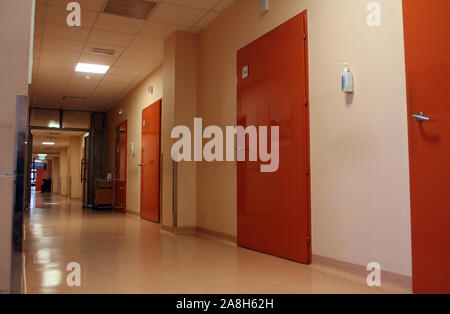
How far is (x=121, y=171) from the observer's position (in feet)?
31.7

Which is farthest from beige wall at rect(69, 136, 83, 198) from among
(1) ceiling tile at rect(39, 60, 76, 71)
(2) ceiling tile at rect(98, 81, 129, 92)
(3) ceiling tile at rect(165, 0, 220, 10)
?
(3) ceiling tile at rect(165, 0, 220, 10)

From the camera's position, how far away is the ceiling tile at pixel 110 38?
5891 mm

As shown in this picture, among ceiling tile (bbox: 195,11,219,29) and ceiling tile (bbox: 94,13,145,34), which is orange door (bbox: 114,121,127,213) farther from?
ceiling tile (bbox: 195,11,219,29)

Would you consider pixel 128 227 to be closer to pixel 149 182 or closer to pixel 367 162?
pixel 149 182

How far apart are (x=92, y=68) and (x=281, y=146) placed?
515 cm

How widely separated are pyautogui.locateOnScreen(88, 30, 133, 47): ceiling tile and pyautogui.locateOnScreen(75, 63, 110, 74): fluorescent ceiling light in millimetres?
1247

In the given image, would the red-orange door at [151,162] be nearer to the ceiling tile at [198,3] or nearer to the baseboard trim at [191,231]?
the baseboard trim at [191,231]

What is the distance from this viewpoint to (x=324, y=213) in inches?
131

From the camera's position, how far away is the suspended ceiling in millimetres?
5098

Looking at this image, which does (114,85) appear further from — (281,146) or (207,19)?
(281,146)

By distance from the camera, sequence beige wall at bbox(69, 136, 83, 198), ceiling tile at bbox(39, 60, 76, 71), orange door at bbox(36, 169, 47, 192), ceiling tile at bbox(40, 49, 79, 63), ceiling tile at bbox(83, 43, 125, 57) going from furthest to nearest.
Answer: orange door at bbox(36, 169, 47, 192) < beige wall at bbox(69, 136, 83, 198) < ceiling tile at bbox(39, 60, 76, 71) < ceiling tile at bbox(40, 49, 79, 63) < ceiling tile at bbox(83, 43, 125, 57)

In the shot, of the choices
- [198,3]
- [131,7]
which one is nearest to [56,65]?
[131,7]
